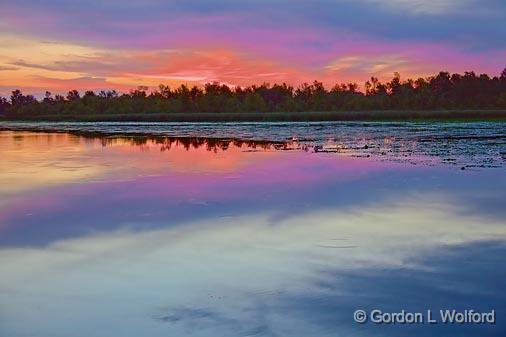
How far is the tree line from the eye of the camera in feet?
330

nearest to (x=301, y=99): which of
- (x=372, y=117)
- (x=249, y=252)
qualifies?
(x=372, y=117)

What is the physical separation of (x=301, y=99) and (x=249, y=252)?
115m

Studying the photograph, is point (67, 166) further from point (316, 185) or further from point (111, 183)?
point (316, 185)

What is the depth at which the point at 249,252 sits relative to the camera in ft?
26.4

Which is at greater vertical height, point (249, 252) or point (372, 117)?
point (372, 117)

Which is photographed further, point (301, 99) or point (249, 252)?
point (301, 99)

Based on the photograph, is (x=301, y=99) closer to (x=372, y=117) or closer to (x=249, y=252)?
(x=372, y=117)

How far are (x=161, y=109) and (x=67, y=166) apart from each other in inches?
4238

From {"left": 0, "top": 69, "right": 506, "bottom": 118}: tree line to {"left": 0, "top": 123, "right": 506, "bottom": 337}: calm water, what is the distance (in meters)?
90.1

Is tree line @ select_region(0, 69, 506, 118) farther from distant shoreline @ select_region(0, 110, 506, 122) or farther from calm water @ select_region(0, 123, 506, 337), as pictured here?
calm water @ select_region(0, 123, 506, 337)

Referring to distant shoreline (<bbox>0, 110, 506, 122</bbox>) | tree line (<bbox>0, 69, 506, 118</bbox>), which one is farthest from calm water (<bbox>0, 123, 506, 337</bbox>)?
tree line (<bbox>0, 69, 506, 118</bbox>)

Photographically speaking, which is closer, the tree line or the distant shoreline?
the distant shoreline

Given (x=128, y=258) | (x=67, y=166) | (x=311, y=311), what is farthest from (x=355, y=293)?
(x=67, y=166)

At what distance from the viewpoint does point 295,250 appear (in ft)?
26.6
